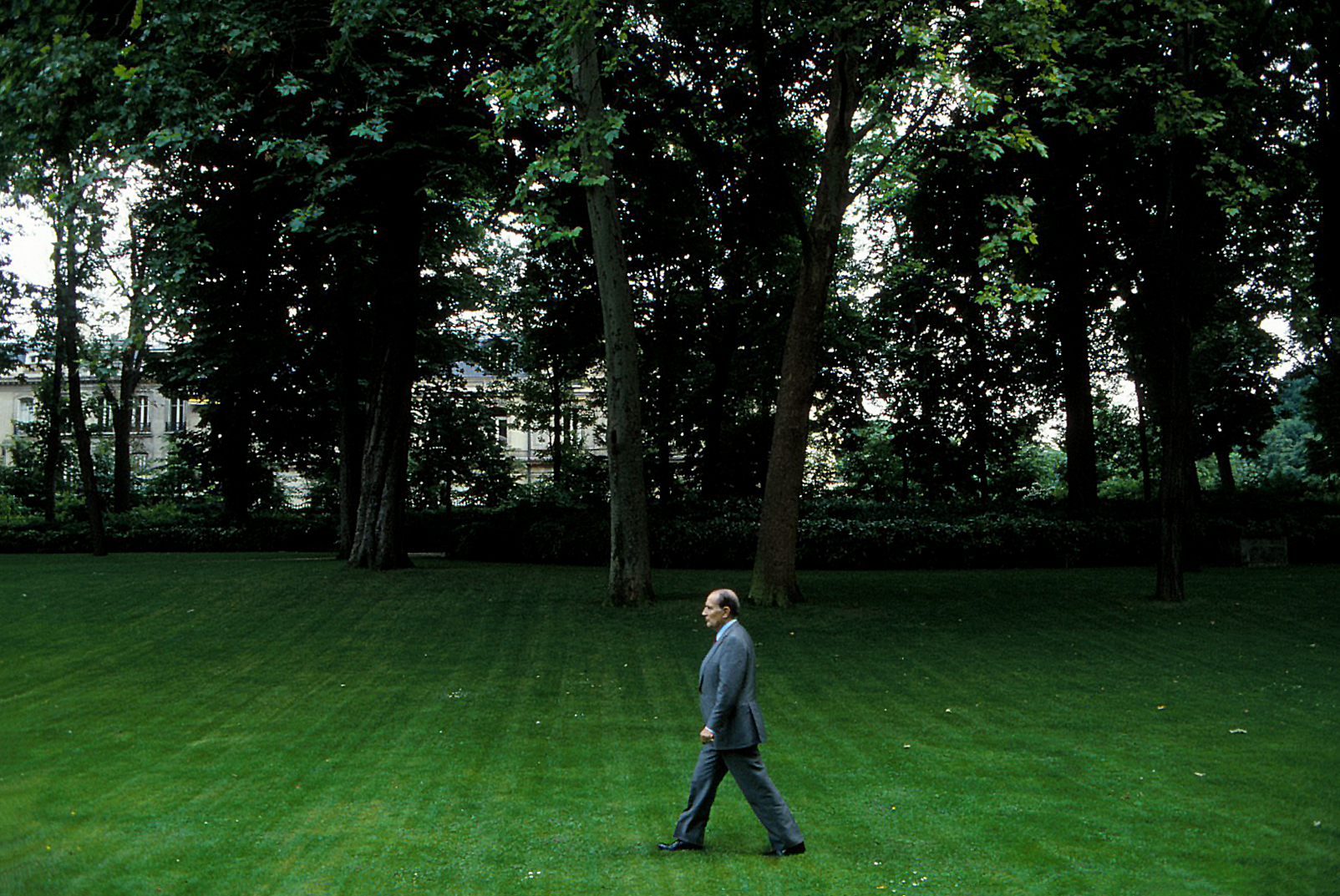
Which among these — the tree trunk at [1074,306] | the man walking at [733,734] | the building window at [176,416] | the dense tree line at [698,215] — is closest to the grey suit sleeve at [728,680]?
the man walking at [733,734]

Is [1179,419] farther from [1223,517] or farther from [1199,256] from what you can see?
[1223,517]

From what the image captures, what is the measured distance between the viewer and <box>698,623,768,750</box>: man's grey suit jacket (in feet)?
23.5

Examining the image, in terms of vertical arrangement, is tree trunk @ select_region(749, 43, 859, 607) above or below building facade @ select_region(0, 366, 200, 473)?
below

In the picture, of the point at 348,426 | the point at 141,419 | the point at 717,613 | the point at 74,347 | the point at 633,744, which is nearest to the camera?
the point at 717,613

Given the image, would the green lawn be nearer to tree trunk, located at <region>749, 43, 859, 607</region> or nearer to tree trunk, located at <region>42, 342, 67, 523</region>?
tree trunk, located at <region>749, 43, 859, 607</region>

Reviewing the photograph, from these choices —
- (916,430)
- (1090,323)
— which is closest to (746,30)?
(1090,323)

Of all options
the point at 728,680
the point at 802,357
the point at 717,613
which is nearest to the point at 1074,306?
the point at 802,357

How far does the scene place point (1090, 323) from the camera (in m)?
32.1

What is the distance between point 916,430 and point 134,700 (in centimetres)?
3118

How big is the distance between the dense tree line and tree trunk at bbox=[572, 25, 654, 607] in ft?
0.22

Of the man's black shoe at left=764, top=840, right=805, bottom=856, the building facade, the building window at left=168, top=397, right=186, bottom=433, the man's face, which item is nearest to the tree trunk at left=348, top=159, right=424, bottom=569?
the man's face

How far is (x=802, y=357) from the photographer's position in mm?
19125

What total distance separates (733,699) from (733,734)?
242 millimetres

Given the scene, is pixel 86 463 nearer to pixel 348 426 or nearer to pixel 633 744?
pixel 348 426
